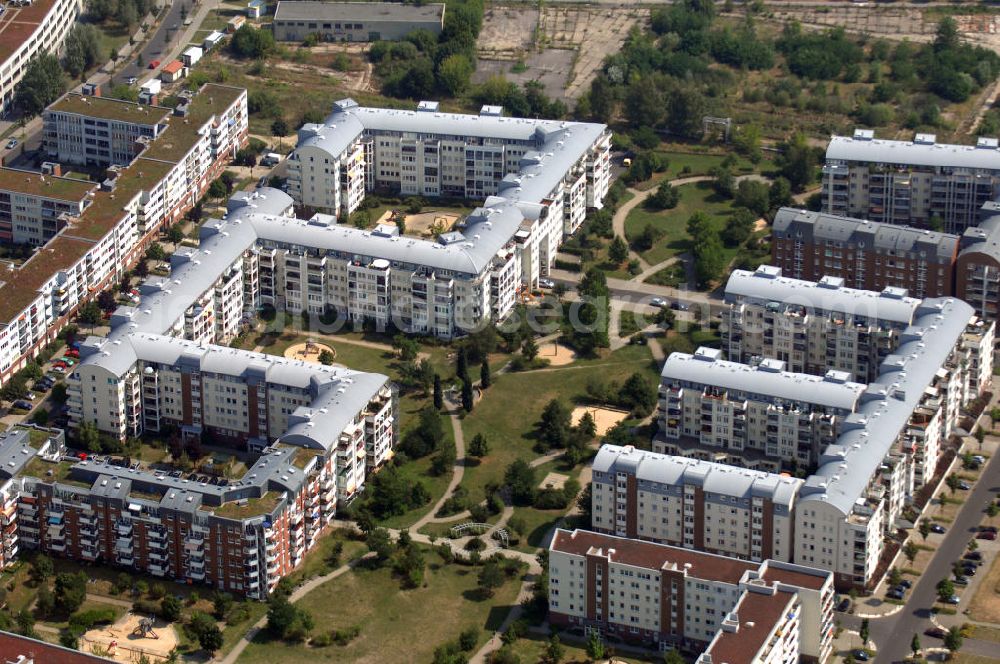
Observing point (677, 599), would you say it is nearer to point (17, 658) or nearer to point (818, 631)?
point (818, 631)

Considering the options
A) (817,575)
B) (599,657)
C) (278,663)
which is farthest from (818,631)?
(278,663)

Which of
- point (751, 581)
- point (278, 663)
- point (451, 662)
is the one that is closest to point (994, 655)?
point (751, 581)

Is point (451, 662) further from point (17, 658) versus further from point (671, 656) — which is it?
point (17, 658)

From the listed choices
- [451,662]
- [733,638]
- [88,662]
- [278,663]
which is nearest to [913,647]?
[733,638]

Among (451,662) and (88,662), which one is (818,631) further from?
(88,662)

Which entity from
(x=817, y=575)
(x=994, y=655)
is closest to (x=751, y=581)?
(x=817, y=575)

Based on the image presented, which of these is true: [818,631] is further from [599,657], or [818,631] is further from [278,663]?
[278,663]
